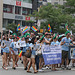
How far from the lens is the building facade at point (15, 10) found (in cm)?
5801

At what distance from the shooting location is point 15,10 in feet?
198

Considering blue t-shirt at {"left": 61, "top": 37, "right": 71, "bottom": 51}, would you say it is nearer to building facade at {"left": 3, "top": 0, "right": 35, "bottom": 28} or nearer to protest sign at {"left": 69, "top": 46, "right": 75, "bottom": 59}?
protest sign at {"left": 69, "top": 46, "right": 75, "bottom": 59}

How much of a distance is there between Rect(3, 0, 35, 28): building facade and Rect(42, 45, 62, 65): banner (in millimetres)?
44858

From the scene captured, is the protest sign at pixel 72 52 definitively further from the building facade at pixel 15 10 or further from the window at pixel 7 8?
the window at pixel 7 8

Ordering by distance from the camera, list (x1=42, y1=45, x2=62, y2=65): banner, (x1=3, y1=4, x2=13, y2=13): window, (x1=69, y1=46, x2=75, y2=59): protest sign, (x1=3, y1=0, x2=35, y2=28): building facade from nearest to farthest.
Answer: (x1=42, y1=45, x2=62, y2=65): banner
(x1=69, y1=46, x2=75, y2=59): protest sign
(x1=3, y1=4, x2=13, y2=13): window
(x1=3, y1=0, x2=35, y2=28): building facade

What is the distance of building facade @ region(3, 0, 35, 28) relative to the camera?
190 feet

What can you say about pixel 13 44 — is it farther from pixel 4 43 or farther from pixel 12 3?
pixel 12 3

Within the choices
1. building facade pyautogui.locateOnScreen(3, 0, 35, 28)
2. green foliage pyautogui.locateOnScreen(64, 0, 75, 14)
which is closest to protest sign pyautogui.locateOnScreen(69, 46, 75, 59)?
green foliage pyautogui.locateOnScreen(64, 0, 75, 14)

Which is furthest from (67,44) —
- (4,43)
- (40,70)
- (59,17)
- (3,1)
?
(3,1)

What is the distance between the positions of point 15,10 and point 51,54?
4824 centimetres

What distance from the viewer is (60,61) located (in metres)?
13.4

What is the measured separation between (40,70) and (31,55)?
3.30 ft

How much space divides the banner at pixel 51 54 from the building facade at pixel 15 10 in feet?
147

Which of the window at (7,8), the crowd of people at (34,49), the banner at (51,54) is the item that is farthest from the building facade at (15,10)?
the banner at (51,54)
